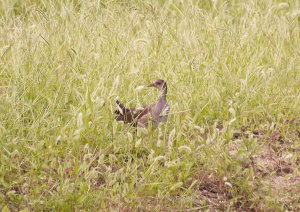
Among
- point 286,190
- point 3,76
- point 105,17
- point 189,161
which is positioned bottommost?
point 286,190

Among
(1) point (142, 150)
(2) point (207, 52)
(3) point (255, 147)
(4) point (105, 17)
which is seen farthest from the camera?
(4) point (105, 17)

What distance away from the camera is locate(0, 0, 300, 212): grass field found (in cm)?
286

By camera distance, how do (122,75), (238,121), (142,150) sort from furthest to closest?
(122,75) → (238,121) → (142,150)

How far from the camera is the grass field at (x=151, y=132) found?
2.86m

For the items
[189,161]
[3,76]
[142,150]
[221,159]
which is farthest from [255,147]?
[3,76]

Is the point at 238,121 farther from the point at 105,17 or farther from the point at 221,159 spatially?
the point at 105,17

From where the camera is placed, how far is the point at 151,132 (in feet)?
11.0

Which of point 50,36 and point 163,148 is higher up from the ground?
point 50,36

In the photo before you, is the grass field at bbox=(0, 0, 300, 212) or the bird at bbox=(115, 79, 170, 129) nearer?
the grass field at bbox=(0, 0, 300, 212)

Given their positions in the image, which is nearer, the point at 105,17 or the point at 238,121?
the point at 238,121

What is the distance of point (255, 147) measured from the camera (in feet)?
10.6

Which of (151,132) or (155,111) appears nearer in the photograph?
(151,132)

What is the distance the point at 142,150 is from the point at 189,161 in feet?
1.50

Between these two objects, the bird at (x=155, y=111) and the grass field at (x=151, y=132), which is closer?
the grass field at (x=151, y=132)
